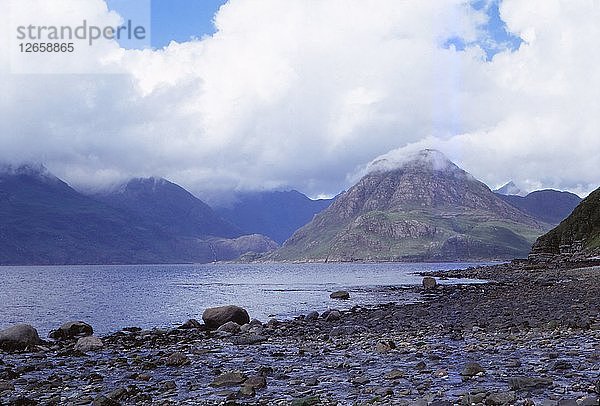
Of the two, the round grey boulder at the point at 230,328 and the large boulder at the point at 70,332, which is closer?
the large boulder at the point at 70,332

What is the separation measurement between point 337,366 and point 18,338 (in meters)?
22.4

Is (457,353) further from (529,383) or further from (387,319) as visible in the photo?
(387,319)

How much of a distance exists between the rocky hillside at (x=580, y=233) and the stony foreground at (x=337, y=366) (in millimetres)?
147071

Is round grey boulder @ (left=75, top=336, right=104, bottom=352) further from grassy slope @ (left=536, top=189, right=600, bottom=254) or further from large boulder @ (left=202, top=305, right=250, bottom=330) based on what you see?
grassy slope @ (left=536, top=189, right=600, bottom=254)

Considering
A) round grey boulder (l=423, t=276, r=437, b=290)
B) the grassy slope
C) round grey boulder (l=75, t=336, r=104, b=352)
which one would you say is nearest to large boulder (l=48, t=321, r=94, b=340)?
round grey boulder (l=75, t=336, r=104, b=352)

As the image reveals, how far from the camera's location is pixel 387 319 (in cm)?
4397

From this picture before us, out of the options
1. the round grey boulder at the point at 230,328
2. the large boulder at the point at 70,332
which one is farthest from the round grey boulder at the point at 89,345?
the round grey boulder at the point at 230,328

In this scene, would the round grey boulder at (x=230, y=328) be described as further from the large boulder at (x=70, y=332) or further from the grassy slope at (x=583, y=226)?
the grassy slope at (x=583, y=226)

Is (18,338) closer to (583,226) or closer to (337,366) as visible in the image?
(337,366)

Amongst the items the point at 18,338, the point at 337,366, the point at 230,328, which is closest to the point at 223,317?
the point at 230,328

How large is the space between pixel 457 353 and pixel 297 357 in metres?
7.61

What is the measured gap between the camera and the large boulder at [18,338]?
34375mm

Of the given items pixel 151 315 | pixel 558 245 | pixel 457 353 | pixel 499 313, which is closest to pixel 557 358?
pixel 457 353

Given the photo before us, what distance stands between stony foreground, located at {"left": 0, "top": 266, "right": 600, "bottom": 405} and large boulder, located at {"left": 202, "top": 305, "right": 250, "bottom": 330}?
4285 mm
